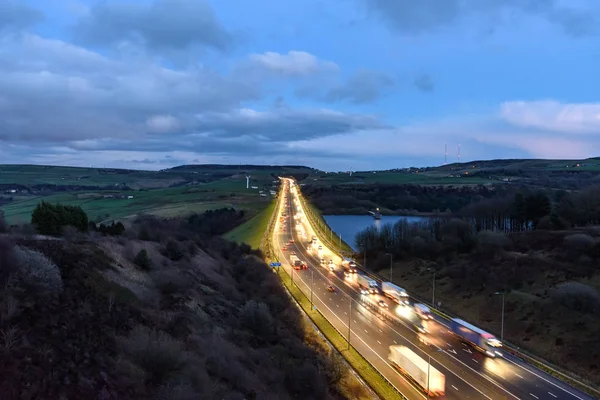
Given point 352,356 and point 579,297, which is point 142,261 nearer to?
point 352,356

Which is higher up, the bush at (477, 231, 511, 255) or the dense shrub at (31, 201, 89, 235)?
the dense shrub at (31, 201, 89, 235)

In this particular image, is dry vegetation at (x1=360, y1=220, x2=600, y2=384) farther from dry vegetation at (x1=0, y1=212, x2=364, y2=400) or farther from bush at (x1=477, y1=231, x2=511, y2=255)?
dry vegetation at (x1=0, y1=212, x2=364, y2=400)

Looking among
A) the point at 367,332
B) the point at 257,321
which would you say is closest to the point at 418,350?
the point at 367,332

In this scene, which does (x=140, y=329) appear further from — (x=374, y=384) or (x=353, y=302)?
(x=353, y=302)

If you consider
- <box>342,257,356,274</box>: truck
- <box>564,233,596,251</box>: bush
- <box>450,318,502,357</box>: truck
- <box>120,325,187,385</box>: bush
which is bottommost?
<box>342,257,356,274</box>: truck

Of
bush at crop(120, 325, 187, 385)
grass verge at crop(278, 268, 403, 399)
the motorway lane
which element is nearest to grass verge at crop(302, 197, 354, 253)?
the motorway lane
